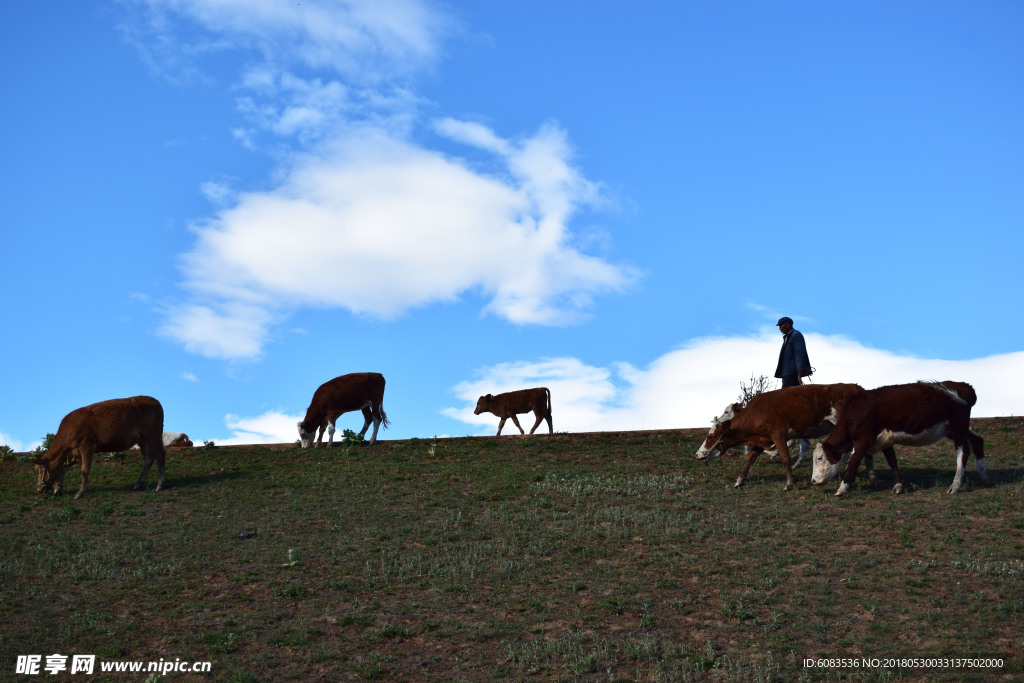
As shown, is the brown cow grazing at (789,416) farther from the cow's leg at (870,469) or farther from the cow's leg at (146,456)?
the cow's leg at (146,456)

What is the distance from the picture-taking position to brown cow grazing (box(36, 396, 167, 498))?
75.7 ft

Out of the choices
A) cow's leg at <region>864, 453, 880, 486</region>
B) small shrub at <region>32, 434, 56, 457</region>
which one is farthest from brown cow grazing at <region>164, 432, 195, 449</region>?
cow's leg at <region>864, 453, 880, 486</region>

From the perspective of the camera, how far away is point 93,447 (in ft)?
76.0

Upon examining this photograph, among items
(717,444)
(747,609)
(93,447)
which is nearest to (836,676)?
(747,609)

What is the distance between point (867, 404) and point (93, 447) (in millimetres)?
18859

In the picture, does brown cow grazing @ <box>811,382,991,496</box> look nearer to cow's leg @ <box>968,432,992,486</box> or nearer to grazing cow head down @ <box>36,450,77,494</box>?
cow's leg @ <box>968,432,992,486</box>

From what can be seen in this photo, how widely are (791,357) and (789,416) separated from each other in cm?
254

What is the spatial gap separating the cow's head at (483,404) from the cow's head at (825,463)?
18700mm

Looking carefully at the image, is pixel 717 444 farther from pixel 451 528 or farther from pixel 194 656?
pixel 194 656

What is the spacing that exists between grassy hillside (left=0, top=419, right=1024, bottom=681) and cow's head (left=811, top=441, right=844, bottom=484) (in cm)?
30

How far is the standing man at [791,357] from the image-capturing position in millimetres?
22094

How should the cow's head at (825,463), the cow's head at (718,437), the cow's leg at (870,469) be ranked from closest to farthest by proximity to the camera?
the cow's head at (825,463), the cow's leg at (870,469), the cow's head at (718,437)

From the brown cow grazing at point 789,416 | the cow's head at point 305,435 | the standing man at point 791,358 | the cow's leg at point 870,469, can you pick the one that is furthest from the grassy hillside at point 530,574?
the cow's head at point 305,435

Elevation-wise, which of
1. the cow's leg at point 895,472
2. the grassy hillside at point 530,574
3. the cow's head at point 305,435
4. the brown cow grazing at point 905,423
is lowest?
the grassy hillside at point 530,574
